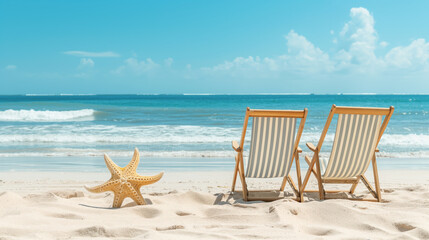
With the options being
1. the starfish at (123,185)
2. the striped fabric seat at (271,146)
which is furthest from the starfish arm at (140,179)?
the striped fabric seat at (271,146)

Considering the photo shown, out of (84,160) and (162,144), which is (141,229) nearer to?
(84,160)

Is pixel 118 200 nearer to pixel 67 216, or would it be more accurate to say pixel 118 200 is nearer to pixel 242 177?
pixel 67 216

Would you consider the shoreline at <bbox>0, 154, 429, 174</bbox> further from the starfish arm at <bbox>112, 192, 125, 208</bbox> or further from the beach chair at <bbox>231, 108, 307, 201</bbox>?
Answer: the starfish arm at <bbox>112, 192, 125, 208</bbox>

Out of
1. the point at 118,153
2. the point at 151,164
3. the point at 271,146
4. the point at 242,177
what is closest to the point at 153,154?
the point at 118,153

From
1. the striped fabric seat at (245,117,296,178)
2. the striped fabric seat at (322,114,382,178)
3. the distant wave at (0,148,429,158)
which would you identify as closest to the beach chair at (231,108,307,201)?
the striped fabric seat at (245,117,296,178)

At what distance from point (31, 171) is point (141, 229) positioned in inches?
167

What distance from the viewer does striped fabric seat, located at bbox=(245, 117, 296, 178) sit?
434 cm

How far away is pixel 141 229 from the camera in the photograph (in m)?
3.09

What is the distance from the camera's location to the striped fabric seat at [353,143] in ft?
13.8

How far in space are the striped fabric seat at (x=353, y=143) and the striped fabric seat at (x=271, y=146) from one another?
477mm

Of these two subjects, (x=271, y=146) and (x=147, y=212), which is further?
(x=271, y=146)

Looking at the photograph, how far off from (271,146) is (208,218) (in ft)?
4.04

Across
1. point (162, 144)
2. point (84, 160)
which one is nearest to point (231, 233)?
point (84, 160)

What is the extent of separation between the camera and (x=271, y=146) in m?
4.43
